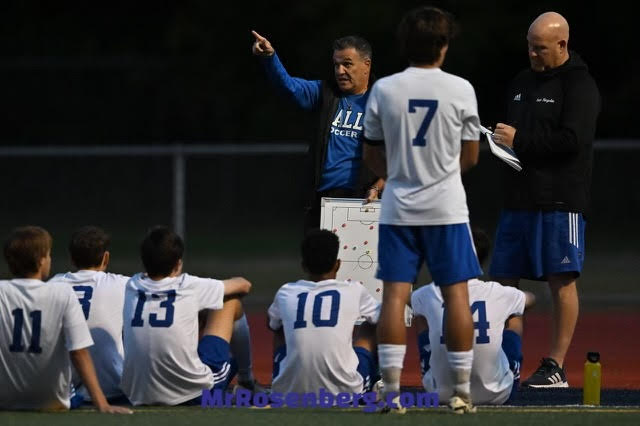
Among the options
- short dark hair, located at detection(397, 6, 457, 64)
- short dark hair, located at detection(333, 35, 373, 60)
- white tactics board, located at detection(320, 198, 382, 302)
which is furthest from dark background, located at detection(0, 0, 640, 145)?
short dark hair, located at detection(397, 6, 457, 64)

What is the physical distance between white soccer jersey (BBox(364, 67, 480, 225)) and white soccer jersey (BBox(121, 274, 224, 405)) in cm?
127

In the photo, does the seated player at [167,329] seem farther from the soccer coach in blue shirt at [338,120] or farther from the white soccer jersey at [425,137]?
the soccer coach in blue shirt at [338,120]

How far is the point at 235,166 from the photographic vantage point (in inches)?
1043

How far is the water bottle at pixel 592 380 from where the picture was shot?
762cm

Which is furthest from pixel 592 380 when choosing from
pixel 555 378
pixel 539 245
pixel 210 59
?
pixel 210 59

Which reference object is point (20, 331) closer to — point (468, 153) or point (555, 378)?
point (468, 153)

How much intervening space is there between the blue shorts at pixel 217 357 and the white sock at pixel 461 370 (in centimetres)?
136

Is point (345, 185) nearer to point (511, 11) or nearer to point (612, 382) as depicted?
point (612, 382)

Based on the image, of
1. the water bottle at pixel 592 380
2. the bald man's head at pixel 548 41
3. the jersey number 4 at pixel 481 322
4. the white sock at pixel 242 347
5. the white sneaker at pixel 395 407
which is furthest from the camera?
the bald man's head at pixel 548 41

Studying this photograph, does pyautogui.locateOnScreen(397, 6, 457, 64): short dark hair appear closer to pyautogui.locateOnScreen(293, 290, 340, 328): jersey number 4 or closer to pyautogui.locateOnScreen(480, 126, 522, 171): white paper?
pyautogui.locateOnScreen(293, 290, 340, 328): jersey number 4

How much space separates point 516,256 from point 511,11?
17.7m

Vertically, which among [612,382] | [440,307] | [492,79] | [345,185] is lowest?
[612,382]

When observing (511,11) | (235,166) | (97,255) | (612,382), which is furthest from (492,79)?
(97,255)

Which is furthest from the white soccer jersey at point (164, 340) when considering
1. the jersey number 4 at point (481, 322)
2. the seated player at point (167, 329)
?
the jersey number 4 at point (481, 322)
